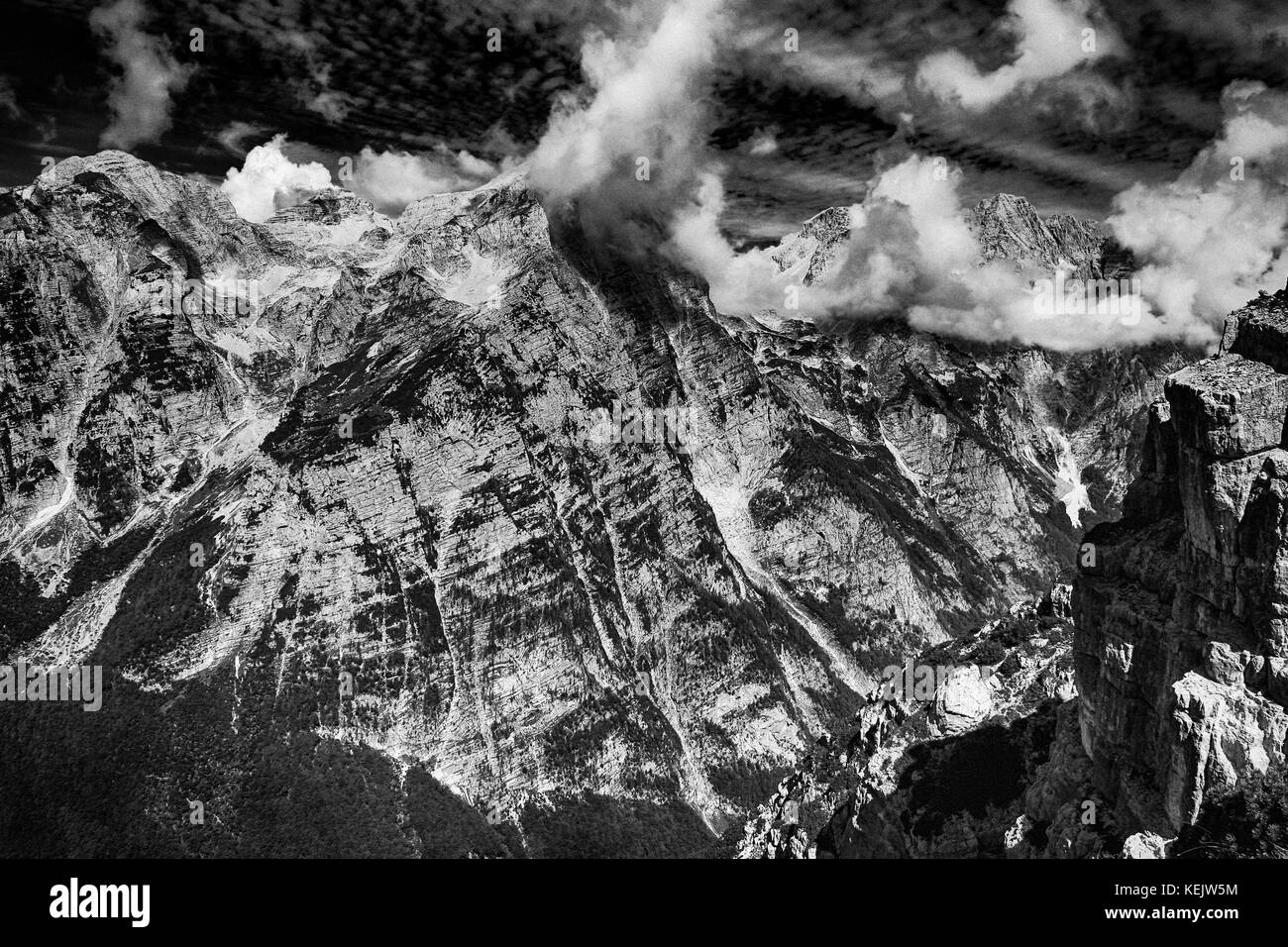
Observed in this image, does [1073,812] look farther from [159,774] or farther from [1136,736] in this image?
[159,774]

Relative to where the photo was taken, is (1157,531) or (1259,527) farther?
(1157,531)

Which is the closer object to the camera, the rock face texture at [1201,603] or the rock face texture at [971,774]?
the rock face texture at [1201,603]

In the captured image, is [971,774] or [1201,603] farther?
[971,774]

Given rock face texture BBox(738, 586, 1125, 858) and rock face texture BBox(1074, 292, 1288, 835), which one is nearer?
rock face texture BBox(1074, 292, 1288, 835)

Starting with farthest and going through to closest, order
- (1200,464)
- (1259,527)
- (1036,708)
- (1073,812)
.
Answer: (1036,708) → (1073,812) → (1200,464) → (1259,527)
